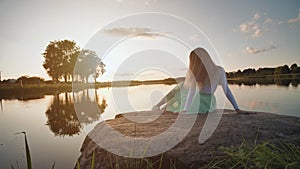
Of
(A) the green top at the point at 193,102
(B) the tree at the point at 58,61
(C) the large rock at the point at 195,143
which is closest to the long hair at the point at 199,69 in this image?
(A) the green top at the point at 193,102

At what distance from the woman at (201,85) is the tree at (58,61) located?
98.6 ft

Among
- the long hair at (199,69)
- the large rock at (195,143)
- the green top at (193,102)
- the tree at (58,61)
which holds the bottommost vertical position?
the large rock at (195,143)

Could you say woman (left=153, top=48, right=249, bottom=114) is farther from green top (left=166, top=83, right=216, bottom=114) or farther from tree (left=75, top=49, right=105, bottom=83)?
tree (left=75, top=49, right=105, bottom=83)

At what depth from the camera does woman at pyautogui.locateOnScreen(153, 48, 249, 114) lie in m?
2.90

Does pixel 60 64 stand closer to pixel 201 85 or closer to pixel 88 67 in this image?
pixel 88 67

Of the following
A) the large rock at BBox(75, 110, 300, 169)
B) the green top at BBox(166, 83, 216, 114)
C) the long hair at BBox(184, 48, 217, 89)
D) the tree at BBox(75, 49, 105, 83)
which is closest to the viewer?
the large rock at BBox(75, 110, 300, 169)

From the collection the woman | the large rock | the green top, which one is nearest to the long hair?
the woman

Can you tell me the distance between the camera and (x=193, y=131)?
6.10 feet

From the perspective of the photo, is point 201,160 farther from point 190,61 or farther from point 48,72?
point 48,72

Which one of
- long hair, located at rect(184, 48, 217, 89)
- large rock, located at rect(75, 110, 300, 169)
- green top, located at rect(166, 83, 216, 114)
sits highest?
long hair, located at rect(184, 48, 217, 89)

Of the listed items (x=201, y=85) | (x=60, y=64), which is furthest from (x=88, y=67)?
(x=201, y=85)

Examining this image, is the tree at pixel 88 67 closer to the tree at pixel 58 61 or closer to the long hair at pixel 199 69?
the tree at pixel 58 61

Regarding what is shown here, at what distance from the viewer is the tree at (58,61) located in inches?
1171

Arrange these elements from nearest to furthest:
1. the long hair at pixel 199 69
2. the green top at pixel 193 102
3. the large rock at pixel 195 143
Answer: the large rock at pixel 195 143 → the long hair at pixel 199 69 → the green top at pixel 193 102
